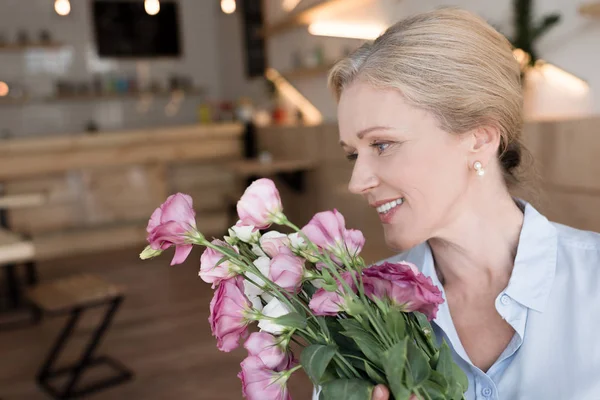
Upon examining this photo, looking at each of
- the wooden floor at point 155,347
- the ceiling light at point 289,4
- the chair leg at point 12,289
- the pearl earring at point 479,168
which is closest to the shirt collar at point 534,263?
the pearl earring at point 479,168

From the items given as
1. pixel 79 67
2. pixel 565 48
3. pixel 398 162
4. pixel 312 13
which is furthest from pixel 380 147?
pixel 79 67

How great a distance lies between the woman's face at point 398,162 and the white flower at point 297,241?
1.18 ft

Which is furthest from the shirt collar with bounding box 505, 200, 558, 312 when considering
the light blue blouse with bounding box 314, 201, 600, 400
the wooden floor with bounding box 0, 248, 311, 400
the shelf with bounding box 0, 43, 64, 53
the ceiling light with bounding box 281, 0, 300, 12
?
the shelf with bounding box 0, 43, 64, 53

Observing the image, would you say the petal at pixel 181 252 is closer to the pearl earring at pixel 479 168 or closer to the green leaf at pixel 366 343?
the green leaf at pixel 366 343

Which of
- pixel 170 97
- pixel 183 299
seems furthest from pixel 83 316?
pixel 170 97

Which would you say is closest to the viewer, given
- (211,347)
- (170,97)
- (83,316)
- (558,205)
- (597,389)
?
(597,389)

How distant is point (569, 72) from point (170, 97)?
6076 mm

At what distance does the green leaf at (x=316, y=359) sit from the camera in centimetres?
62

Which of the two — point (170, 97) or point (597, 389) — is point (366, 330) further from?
point (170, 97)

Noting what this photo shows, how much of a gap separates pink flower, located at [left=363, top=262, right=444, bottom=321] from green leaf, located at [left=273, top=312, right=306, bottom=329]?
0.08m

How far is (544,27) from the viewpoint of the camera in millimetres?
3279

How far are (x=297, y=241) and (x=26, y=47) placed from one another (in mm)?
7698

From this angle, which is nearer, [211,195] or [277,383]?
[277,383]

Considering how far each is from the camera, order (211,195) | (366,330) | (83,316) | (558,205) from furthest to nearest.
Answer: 1. (211,195)
2. (83,316)
3. (558,205)
4. (366,330)
